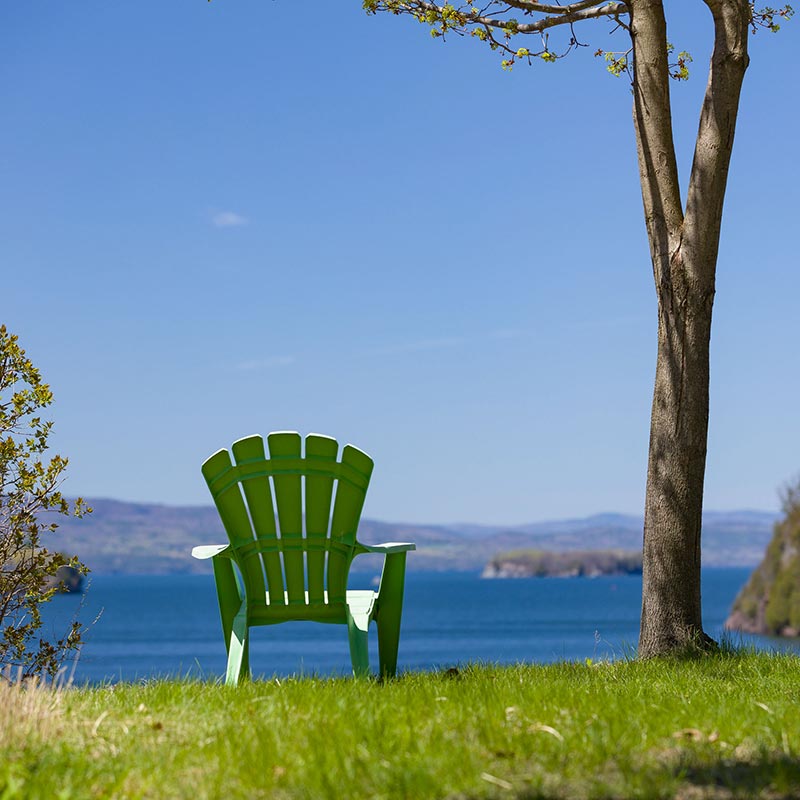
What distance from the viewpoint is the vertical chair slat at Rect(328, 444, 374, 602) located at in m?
5.59

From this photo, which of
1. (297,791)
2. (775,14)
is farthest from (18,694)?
(775,14)

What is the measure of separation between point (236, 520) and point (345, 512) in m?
0.56

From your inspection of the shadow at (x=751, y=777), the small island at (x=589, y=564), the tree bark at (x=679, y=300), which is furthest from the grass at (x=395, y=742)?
the small island at (x=589, y=564)

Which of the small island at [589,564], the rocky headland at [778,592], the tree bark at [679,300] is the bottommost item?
the small island at [589,564]

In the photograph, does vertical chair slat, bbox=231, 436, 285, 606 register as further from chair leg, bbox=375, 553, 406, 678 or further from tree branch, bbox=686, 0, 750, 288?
tree branch, bbox=686, 0, 750, 288

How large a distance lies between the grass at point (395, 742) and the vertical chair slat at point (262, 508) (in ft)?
2.77

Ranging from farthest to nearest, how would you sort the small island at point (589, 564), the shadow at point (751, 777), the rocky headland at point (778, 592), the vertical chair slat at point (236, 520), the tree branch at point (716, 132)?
1. the small island at point (589, 564)
2. the rocky headland at point (778, 592)
3. the tree branch at point (716, 132)
4. the vertical chair slat at point (236, 520)
5. the shadow at point (751, 777)

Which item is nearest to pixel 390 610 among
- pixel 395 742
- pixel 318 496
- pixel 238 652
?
pixel 318 496

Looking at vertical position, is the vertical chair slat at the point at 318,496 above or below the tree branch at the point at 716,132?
below

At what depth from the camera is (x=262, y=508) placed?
5.60 m

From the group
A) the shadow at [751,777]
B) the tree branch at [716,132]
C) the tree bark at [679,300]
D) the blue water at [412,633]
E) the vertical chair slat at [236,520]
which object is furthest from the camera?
the blue water at [412,633]

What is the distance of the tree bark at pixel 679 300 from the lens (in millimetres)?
6574

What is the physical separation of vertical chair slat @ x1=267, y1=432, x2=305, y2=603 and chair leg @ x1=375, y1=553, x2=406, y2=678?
428 mm

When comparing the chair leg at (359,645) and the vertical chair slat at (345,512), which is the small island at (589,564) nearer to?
the vertical chair slat at (345,512)
